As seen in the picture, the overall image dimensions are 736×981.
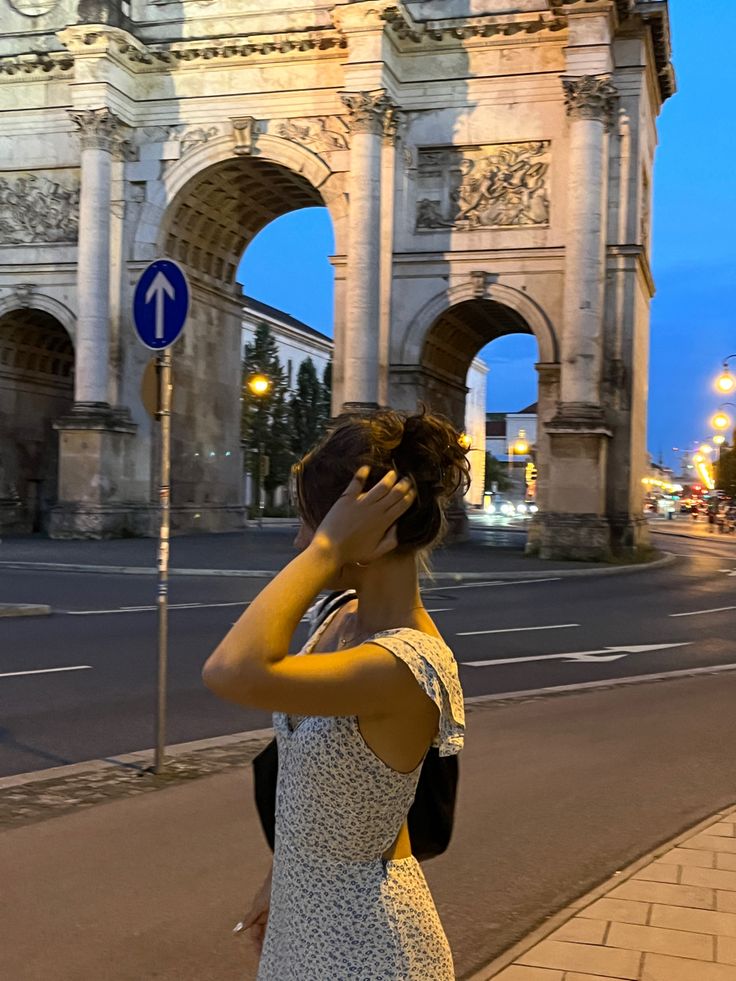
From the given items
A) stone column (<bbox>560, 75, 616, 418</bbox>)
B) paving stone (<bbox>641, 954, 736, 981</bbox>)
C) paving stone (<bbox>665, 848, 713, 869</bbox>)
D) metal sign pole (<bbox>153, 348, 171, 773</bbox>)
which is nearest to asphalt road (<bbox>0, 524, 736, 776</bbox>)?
metal sign pole (<bbox>153, 348, 171, 773</bbox>)

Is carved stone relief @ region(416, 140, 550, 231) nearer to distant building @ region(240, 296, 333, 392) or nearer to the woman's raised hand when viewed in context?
the woman's raised hand

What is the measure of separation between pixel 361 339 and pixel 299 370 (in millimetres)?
58229

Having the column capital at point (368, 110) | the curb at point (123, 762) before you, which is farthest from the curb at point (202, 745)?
the column capital at point (368, 110)

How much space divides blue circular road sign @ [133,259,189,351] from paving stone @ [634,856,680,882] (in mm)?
4094

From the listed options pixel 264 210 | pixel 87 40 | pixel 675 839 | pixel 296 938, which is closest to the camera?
pixel 296 938

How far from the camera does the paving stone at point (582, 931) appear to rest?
4137 mm

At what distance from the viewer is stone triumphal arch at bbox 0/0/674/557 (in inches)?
1133

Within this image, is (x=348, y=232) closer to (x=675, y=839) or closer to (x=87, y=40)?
(x=87, y=40)

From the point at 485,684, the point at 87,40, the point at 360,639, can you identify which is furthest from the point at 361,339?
the point at 360,639

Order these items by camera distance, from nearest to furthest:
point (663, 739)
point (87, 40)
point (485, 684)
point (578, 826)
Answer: point (578, 826) < point (663, 739) < point (485, 684) < point (87, 40)

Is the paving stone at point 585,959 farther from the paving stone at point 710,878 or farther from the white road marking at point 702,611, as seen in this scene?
the white road marking at point 702,611

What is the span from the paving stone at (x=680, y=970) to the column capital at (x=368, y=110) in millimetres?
27630

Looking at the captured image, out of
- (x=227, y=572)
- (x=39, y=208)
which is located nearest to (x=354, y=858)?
(x=227, y=572)

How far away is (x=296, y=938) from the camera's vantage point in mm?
2039
